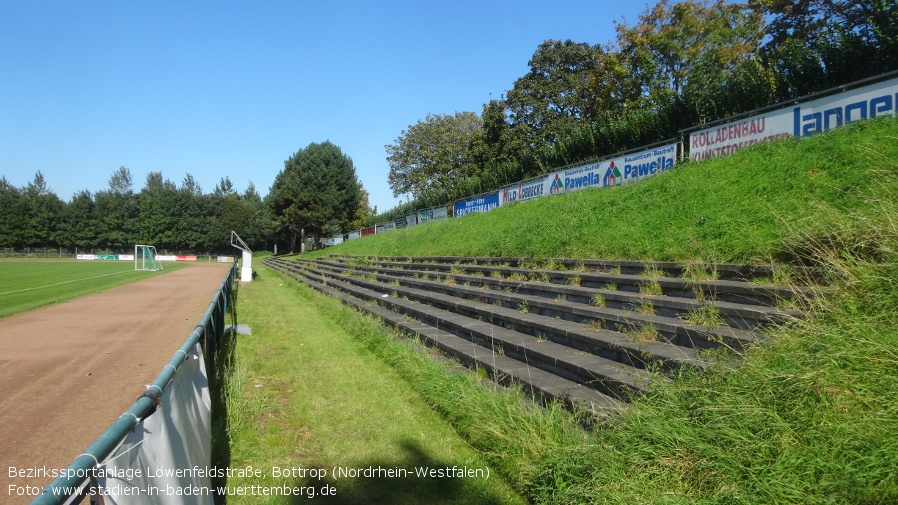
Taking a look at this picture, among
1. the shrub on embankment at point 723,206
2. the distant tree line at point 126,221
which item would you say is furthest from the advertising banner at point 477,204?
the distant tree line at point 126,221

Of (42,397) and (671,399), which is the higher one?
(671,399)

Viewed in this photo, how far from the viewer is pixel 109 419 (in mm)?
5461

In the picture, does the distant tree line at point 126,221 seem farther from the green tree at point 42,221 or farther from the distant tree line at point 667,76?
the distant tree line at point 667,76

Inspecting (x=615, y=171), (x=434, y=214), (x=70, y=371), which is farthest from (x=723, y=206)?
(x=434, y=214)

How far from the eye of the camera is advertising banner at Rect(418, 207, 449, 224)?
2477 centimetres

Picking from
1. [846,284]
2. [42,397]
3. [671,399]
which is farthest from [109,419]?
[846,284]

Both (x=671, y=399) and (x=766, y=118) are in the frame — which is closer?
(x=671, y=399)

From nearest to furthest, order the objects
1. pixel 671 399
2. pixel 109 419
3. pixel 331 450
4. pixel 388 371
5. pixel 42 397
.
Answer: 1. pixel 671 399
2. pixel 331 450
3. pixel 109 419
4. pixel 42 397
5. pixel 388 371

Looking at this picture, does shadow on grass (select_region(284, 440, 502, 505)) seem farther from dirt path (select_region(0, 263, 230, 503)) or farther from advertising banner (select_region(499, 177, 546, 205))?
advertising banner (select_region(499, 177, 546, 205))

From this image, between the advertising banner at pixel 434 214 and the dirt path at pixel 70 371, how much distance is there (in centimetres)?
1236

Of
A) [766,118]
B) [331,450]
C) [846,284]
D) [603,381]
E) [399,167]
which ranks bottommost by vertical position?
[331,450]

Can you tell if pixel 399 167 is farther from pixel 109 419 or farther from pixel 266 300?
pixel 109 419

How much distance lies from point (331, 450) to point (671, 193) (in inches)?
267

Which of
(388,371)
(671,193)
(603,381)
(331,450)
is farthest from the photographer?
(671,193)
